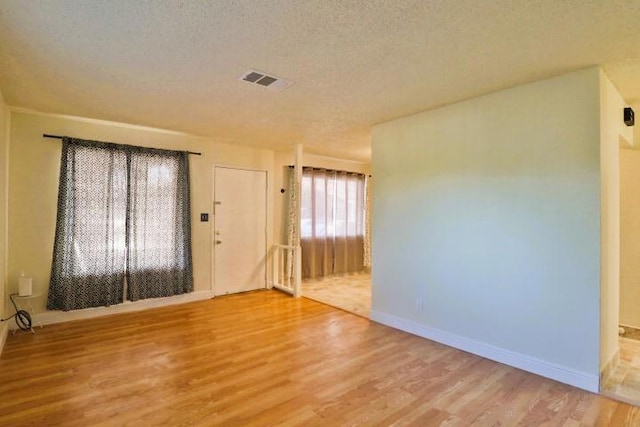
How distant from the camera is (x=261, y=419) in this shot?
208 centimetres

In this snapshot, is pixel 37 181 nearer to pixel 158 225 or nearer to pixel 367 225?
pixel 158 225

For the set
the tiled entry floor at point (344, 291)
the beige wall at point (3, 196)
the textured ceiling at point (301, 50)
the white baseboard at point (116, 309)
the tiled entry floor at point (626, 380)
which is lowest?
the tiled entry floor at point (626, 380)

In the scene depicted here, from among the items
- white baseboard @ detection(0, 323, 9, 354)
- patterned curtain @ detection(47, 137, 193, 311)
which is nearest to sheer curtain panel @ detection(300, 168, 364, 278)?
patterned curtain @ detection(47, 137, 193, 311)

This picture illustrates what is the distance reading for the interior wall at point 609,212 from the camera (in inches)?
97.5

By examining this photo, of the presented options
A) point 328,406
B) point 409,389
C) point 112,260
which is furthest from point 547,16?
point 112,260

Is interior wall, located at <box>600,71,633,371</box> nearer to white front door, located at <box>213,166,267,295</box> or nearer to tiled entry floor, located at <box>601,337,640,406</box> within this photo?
tiled entry floor, located at <box>601,337,640,406</box>

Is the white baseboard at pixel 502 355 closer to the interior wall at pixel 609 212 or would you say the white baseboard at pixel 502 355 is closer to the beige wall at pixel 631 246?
the interior wall at pixel 609 212

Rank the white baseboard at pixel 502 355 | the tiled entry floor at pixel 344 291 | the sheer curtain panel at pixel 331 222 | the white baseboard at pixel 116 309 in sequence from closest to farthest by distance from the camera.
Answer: the white baseboard at pixel 502 355 → the white baseboard at pixel 116 309 → the tiled entry floor at pixel 344 291 → the sheer curtain panel at pixel 331 222

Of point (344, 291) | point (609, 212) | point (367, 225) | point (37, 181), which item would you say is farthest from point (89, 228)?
point (609, 212)

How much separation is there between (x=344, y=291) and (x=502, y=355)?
283cm

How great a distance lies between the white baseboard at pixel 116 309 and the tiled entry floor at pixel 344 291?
1.65m

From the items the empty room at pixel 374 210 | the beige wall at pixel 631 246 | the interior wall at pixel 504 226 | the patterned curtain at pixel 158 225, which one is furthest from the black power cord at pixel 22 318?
the beige wall at pixel 631 246

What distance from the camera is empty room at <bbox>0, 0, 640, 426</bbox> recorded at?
206cm

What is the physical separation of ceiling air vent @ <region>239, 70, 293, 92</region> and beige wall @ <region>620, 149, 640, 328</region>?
14.1ft
